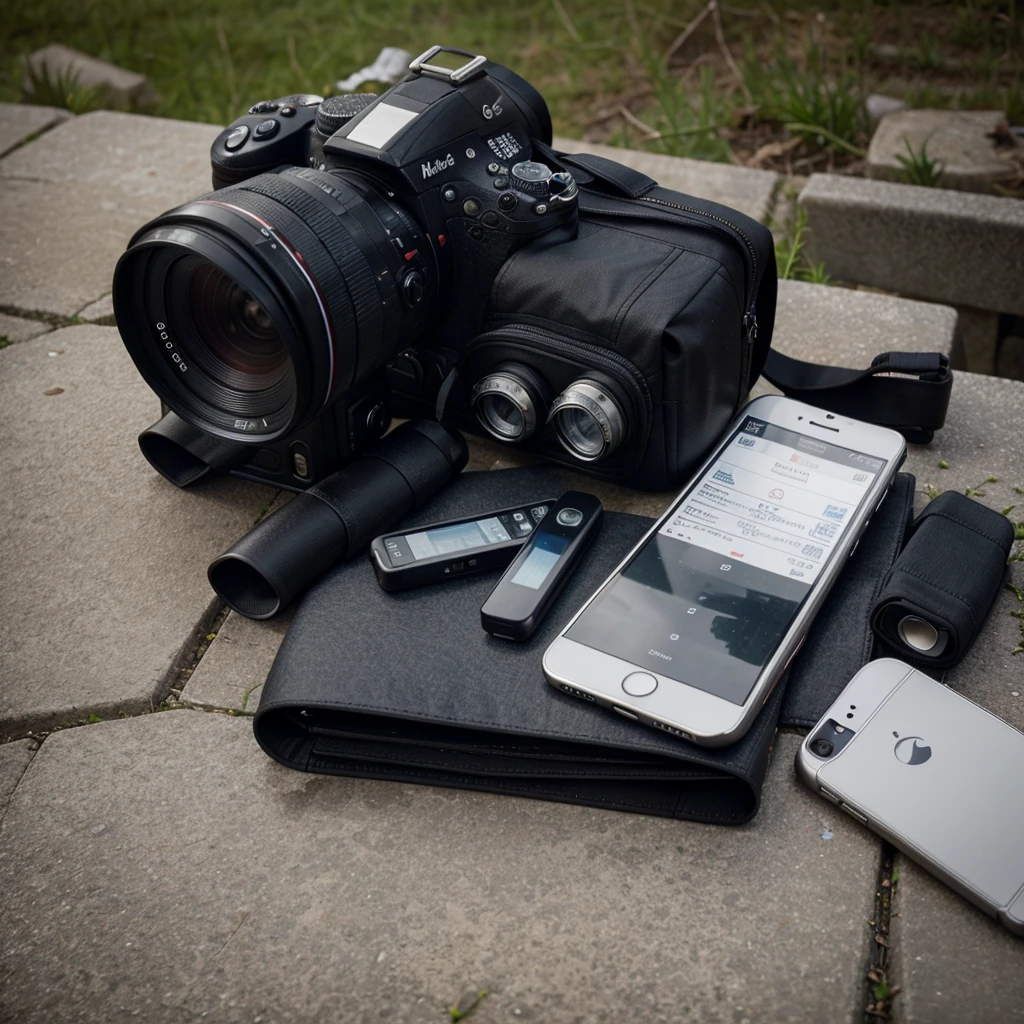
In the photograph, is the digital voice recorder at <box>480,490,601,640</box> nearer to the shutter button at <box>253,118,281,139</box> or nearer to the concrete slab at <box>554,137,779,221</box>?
the shutter button at <box>253,118,281,139</box>

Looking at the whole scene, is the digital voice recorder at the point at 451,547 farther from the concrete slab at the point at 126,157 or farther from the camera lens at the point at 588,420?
the concrete slab at the point at 126,157

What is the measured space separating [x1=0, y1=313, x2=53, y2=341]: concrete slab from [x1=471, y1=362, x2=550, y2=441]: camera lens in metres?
1.11

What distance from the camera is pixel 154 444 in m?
1.80

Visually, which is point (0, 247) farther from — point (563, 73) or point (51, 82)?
point (563, 73)

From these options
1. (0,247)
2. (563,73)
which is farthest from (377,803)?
(563,73)

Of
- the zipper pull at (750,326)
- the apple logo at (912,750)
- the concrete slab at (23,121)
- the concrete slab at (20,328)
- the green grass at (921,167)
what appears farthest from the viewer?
the concrete slab at (23,121)

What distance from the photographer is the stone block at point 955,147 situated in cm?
264

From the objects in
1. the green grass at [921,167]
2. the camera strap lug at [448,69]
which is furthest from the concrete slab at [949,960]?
the green grass at [921,167]

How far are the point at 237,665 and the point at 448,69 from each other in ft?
3.30

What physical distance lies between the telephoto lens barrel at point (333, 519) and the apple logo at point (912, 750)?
2.63ft

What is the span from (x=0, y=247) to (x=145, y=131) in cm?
68

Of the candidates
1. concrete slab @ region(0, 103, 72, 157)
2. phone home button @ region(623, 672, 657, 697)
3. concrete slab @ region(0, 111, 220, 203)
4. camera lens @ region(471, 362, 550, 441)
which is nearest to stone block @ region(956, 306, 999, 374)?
camera lens @ region(471, 362, 550, 441)

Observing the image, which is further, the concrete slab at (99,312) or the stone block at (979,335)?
the stone block at (979,335)

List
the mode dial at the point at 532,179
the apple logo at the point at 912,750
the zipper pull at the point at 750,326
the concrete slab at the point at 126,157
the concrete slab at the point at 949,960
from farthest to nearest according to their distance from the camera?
the concrete slab at the point at 126,157
the zipper pull at the point at 750,326
the mode dial at the point at 532,179
the apple logo at the point at 912,750
the concrete slab at the point at 949,960
